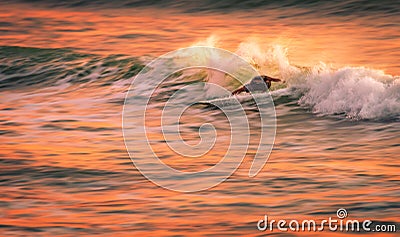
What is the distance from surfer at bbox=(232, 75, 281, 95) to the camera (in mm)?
13195

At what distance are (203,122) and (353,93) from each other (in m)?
1.80

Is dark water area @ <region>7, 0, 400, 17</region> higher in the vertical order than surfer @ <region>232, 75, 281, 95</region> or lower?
higher

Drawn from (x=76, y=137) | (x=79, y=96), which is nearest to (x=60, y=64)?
(x=79, y=96)

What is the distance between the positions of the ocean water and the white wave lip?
19 mm

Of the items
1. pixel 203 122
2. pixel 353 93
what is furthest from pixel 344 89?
pixel 203 122

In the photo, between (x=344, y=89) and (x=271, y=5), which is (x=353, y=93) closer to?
(x=344, y=89)

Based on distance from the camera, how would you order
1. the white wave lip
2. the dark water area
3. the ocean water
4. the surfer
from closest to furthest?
1. the ocean water
2. the white wave lip
3. the surfer
4. the dark water area

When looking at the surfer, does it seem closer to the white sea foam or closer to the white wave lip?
the white sea foam

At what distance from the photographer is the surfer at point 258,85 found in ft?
43.3

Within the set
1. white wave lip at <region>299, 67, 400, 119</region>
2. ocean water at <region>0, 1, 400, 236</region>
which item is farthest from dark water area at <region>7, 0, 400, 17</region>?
white wave lip at <region>299, 67, 400, 119</region>

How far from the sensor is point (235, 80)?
1402 centimetres

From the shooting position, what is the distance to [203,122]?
1150cm

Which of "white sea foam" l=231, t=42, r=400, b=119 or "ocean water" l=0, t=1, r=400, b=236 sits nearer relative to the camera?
"ocean water" l=0, t=1, r=400, b=236

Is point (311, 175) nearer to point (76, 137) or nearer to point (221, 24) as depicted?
point (76, 137)
